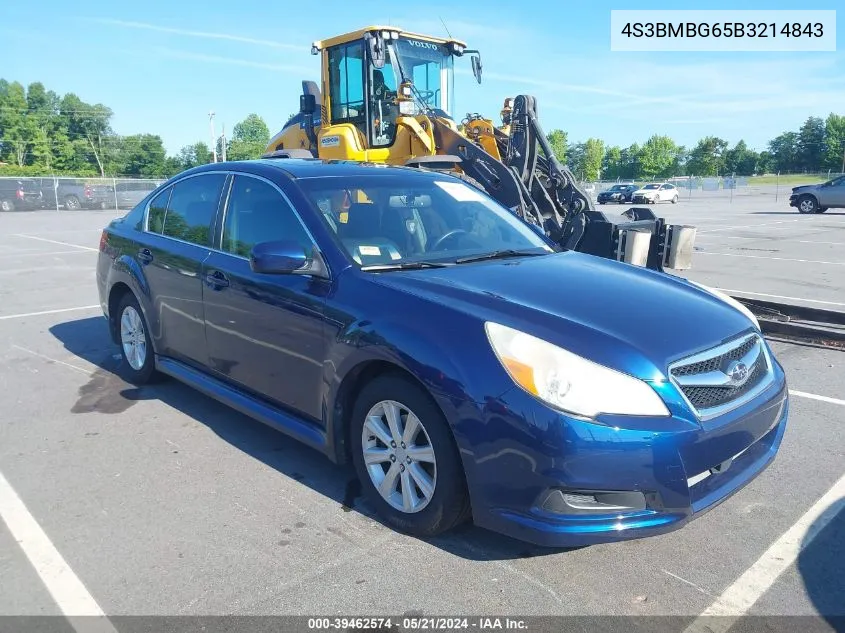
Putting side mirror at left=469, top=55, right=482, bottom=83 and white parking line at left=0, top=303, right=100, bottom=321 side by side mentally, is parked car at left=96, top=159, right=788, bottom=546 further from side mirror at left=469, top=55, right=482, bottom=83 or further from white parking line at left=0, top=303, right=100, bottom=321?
side mirror at left=469, top=55, right=482, bottom=83

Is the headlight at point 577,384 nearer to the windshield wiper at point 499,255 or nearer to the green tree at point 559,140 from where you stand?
the windshield wiper at point 499,255

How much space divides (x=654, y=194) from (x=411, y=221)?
43833mm

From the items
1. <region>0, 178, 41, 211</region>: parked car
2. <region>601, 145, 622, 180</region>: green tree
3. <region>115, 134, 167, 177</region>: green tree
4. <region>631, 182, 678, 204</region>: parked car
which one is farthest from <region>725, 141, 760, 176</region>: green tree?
<region>0, 178, 41, 211</region>: parked car

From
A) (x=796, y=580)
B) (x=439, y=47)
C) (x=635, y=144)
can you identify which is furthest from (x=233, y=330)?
(x=635, y=144)

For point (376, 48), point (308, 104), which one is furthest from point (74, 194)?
point (376, 48)

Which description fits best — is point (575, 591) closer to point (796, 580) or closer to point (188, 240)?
point (796, 580)

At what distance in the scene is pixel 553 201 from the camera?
385 inches

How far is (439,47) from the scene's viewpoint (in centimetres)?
1202

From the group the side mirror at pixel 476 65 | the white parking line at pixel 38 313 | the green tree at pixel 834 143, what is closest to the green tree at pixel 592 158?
the green tree at pixel 834 143

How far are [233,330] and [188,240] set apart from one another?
95cm

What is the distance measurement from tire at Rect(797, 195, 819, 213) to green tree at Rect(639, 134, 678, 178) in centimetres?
9256

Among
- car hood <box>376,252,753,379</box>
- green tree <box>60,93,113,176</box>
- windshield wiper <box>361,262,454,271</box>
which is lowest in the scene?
car hood <box>376,252,753,379</box>

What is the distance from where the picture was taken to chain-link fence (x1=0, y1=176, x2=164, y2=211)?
1353 inches

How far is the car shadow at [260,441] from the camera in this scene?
315cm
